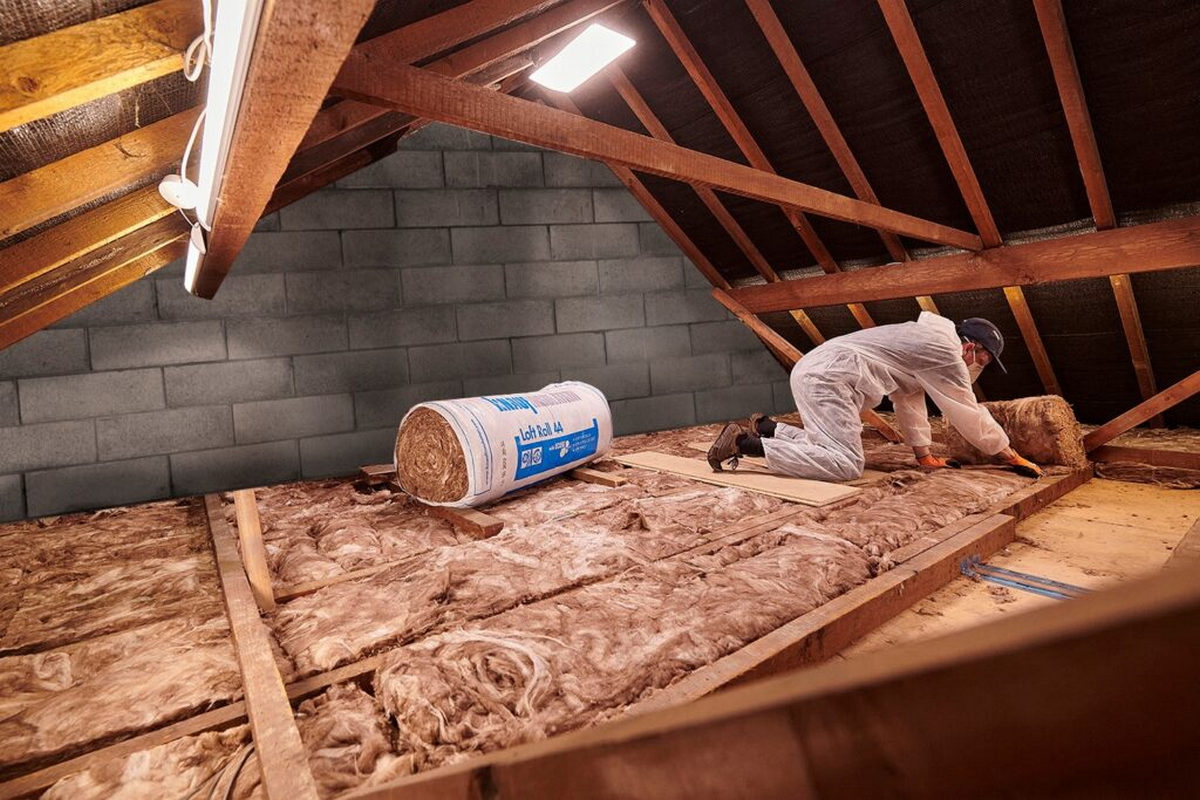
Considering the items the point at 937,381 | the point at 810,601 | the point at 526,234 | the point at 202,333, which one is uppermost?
the point at 526,234

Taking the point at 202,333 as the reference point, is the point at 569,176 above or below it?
above

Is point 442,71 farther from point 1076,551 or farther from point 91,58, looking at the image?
point 1076,551

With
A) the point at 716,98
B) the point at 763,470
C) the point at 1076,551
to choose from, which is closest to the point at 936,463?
the point at 763,470

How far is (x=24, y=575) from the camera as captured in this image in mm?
2486

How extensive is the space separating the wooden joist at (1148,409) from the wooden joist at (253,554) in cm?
406

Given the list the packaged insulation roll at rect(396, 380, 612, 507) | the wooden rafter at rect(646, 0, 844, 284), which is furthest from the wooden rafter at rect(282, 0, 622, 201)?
the packaged insulation roll at rect(396, 380, 612, 507)

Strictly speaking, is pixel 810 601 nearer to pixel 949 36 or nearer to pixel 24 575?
pixel 949 36

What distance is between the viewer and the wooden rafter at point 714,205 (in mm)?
4016

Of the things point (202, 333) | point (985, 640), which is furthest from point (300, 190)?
point (985, 640)

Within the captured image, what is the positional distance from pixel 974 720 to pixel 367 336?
4.26 meters

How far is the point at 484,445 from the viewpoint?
286 centimetres

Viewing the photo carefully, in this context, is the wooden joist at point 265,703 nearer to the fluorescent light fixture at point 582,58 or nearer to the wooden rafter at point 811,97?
the fluorescent light fixture at point 582,58

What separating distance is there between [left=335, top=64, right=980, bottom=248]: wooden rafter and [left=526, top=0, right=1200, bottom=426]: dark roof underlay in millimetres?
1028

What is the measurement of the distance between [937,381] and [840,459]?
0.65 meters
